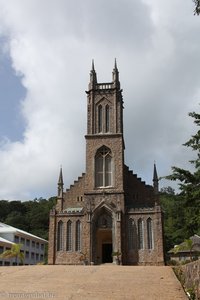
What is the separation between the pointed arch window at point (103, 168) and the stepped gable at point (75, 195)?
9.25ft

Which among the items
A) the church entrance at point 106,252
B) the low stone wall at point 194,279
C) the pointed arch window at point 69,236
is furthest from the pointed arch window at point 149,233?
the low stone wall at point 194,279

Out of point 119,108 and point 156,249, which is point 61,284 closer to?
point 156,249

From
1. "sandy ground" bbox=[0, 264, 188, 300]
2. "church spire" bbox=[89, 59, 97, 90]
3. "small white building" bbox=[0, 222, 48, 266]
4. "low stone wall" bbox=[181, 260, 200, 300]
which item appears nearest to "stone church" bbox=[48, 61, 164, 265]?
"church spire" bbox=[89, 59, 97, 90]

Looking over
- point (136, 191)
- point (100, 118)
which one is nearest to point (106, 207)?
point (136, 191)

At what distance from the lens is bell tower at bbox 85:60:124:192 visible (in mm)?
43562

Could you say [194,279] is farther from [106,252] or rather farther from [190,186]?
[106,252]

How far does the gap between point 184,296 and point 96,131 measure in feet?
113

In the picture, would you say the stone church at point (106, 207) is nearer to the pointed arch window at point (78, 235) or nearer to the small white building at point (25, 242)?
the pointed arch window at point (78, 235)

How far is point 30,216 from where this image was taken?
92.4m

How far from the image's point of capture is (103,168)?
44250 millimetres

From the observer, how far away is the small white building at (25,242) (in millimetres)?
60013

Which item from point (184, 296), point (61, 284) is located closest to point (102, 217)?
point (61, 284)

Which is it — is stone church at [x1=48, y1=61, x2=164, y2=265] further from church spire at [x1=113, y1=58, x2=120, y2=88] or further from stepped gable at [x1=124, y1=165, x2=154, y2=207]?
church spire at [x1=113, y1=58, x2=120, y2=88]

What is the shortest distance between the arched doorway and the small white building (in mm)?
20116
